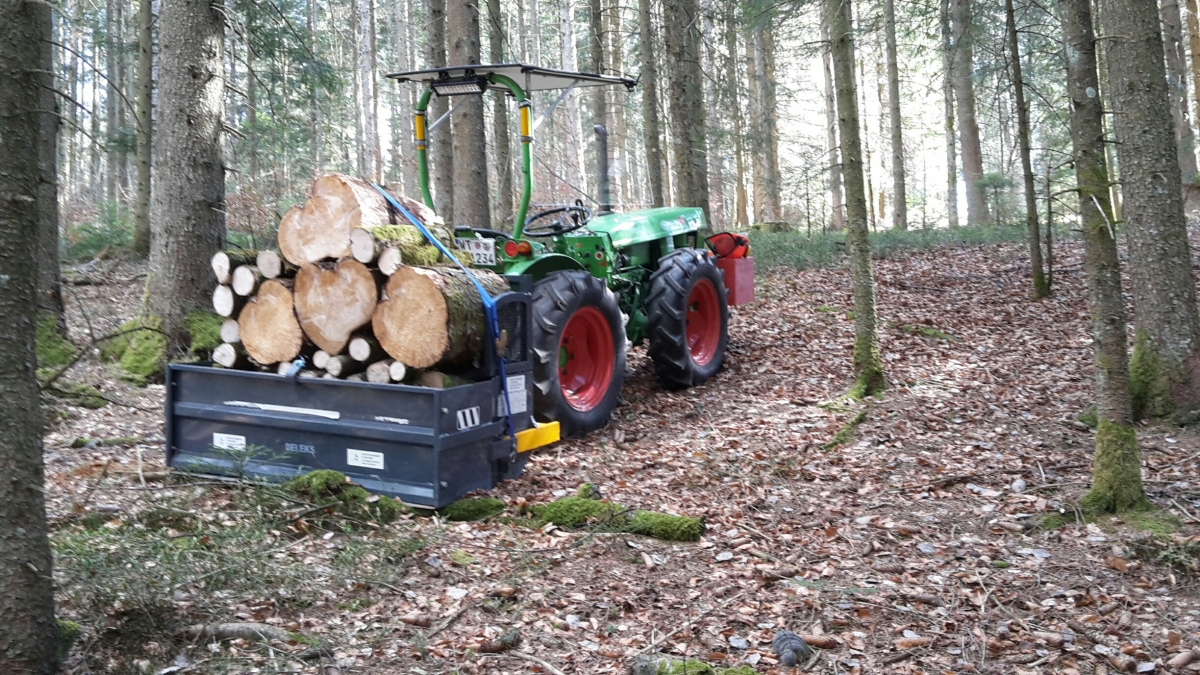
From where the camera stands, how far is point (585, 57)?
26.4 metres

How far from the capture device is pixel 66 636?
117 inches

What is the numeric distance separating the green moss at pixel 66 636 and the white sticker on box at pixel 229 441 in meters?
1.98

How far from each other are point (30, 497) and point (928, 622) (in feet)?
10.5

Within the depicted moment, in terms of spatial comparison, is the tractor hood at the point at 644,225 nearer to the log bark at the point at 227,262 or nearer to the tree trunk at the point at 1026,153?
the log bark at the point at 227,262

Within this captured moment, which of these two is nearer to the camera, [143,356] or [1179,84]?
[143,356]

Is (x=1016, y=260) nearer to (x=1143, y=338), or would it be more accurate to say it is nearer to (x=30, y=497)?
(x=1143, y=338)

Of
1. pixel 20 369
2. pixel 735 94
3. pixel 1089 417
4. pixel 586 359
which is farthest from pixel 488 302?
pixel 735 94

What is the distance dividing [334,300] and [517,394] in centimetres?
116

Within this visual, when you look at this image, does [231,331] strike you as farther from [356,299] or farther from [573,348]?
[573,348]

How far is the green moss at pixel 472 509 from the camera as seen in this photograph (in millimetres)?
4684

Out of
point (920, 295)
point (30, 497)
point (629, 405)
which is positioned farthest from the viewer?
point (920, 295)

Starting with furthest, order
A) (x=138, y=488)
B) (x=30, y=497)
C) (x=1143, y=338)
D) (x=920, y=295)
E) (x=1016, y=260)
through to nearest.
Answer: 1. (x=1016, y=260)
2. (x=920, y=295)
3. (x=1143, y=338)
4. (x=138, y=488)
5. (x=30, y=497)

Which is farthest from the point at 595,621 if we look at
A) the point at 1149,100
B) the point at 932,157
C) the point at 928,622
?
the point at 932,157

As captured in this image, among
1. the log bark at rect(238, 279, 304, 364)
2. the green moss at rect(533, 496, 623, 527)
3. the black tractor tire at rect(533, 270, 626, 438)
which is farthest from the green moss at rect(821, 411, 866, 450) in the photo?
the log bark at rect(238, 279, 304, 364)
